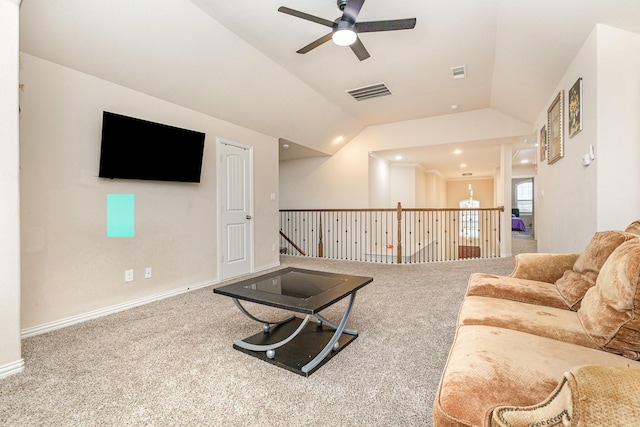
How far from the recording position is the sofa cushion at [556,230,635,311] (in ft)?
5.65

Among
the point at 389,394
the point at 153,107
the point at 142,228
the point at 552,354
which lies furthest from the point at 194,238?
the point at 552,354

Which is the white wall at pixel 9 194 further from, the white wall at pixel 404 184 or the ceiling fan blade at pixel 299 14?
the white wall at pixel 404 184

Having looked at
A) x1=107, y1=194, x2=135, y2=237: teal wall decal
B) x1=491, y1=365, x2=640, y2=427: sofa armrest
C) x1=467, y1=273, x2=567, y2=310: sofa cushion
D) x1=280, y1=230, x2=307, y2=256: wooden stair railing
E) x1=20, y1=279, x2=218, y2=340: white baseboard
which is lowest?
x1=20, y1=279, x2=218, y2=340: white baseboard

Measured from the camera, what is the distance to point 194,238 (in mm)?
4031

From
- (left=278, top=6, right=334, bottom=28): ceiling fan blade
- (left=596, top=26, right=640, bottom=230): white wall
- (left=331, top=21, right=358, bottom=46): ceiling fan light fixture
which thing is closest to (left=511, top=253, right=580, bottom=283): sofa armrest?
(left=596, top=26, right=640, bottom=230): white wall

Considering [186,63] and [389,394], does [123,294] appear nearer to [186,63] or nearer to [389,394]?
[186,63]

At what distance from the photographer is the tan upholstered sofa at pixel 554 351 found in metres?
0.72

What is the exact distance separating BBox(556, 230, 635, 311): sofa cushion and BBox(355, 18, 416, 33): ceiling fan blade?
202cm

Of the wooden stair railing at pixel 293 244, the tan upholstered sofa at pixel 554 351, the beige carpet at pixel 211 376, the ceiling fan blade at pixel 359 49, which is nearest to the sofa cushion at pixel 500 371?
the tan upholstered sofa at pixel 554 351

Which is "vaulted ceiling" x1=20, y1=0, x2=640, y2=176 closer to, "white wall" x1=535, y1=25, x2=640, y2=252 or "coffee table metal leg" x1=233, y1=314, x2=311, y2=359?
"white wall" x1=535, y1=25, x2=640, y2=252

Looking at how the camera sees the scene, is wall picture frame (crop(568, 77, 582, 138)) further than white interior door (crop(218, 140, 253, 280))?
No

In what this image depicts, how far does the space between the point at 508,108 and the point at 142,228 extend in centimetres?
586

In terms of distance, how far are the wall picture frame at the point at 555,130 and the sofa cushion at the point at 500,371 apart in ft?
10.7

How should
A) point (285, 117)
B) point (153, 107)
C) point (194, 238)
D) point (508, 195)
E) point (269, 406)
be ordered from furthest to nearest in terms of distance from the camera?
point (508, 195) < point (285, 117) < point (194, 238) < point (153, 107) < point (269, 406)
